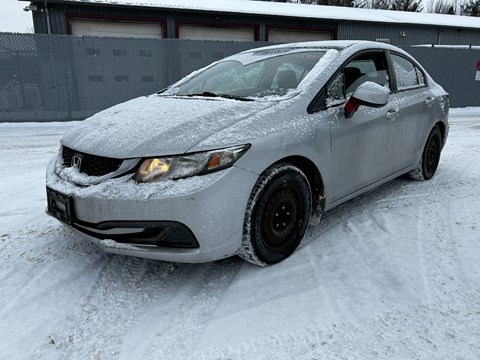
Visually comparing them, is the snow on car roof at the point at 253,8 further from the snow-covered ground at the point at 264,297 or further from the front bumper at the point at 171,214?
the front bumper at the point at 171,214

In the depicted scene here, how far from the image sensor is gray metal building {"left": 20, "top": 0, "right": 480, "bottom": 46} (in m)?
14.0

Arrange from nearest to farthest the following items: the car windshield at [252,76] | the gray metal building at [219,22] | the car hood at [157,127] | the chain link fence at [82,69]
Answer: the car hood at [157,127]
the car windshield at [252,76]
the chain link fence at [82,69]
the gray metal building at [219,22]

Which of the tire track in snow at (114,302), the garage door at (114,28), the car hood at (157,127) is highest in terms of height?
the garage door at (114,28)

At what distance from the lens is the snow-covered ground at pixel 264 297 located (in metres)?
1.97

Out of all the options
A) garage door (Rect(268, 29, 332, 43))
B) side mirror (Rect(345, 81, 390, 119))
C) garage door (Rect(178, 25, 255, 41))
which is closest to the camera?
side mirror (Rect(345, 81, 390, 119))

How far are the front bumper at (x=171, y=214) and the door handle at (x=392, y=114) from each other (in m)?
1.72

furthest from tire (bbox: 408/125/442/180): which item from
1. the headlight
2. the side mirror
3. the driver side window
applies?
the headlight

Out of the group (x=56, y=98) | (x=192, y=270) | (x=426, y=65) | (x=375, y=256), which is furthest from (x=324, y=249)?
(x=426, y=65)

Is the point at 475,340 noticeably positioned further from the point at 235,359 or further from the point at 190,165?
the point at 190,165

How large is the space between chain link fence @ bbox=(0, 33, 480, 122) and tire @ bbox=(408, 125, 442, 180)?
8832 millimetres

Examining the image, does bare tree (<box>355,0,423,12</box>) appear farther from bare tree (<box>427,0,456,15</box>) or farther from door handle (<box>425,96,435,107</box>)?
door handle (<box>425,96,435,107</box>)

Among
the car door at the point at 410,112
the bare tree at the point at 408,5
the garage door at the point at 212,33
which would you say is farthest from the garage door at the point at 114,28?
the bare tree at the point at 408,5

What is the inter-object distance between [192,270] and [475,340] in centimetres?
166

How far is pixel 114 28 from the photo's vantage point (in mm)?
14828
